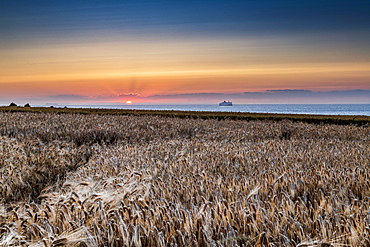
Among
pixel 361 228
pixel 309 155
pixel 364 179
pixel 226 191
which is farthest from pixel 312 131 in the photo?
pixel 361 228

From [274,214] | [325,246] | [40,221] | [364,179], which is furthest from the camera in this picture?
[364,179]

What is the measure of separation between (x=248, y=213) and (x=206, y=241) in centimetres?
65

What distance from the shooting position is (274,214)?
9.24 feet

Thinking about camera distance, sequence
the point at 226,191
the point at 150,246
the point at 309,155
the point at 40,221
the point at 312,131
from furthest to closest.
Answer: the point at 312,131 < the point at 309,155 < the point at 226,191 < the point at 40,221 < the point at 150,246

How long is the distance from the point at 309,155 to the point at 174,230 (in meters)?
4.27

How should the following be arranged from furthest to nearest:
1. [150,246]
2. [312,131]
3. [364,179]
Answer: [312,131] → [364,179] → [150,246]

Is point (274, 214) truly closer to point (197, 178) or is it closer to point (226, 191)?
point (226, 191)

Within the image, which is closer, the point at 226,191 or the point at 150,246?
the point at 150,246

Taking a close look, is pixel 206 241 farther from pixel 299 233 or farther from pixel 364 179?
pixel 364 179

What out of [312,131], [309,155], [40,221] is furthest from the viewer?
[312,131]

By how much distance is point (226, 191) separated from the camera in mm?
3867

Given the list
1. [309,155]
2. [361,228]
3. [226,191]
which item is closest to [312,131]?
[309,155]

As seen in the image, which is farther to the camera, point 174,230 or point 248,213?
point 248,213

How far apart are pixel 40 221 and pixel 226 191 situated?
1997 mm
